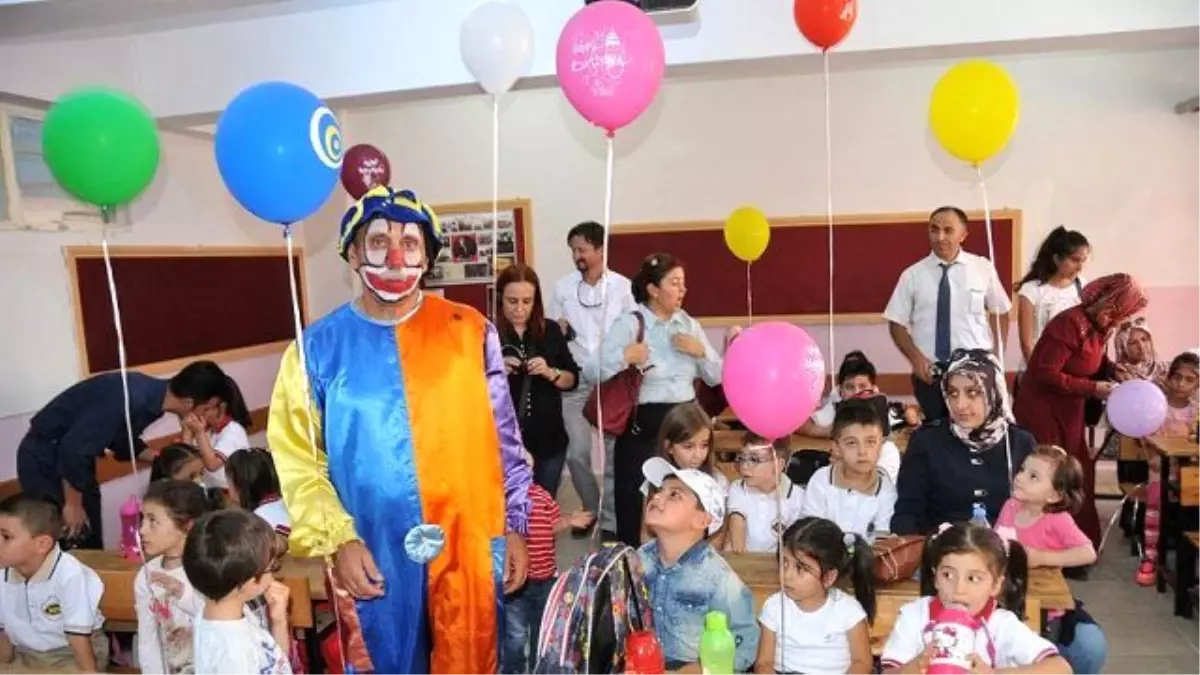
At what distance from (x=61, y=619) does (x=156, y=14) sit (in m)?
2.44

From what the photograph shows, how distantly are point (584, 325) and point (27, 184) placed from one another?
2.72 metres

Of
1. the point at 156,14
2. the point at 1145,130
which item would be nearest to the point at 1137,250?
the point at 1145,130

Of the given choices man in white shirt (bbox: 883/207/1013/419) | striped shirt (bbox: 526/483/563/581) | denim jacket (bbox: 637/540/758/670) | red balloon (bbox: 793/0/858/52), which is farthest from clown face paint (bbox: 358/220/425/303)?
man in white shirt (bbox: 883/207/1013/419)

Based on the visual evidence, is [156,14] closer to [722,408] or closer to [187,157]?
[187,157]

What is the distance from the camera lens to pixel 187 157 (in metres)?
5.13

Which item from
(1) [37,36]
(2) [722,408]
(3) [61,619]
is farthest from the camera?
(2) [722,408]

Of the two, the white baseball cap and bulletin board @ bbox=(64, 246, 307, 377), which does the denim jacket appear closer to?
the white baseball cap

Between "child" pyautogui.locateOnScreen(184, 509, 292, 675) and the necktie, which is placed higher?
the necktie

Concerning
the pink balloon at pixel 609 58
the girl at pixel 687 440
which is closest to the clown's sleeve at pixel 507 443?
the pink balloon at pixel 609 58

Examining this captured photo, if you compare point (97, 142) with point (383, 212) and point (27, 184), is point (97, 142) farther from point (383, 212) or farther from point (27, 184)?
point (27, 184)

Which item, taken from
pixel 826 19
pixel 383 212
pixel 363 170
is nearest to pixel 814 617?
pixel 383 212

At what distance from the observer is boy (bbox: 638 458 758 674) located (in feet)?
7.09

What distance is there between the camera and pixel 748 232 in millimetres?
5191

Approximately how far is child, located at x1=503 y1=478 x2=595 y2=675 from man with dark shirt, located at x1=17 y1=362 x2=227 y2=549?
1.64 meters
